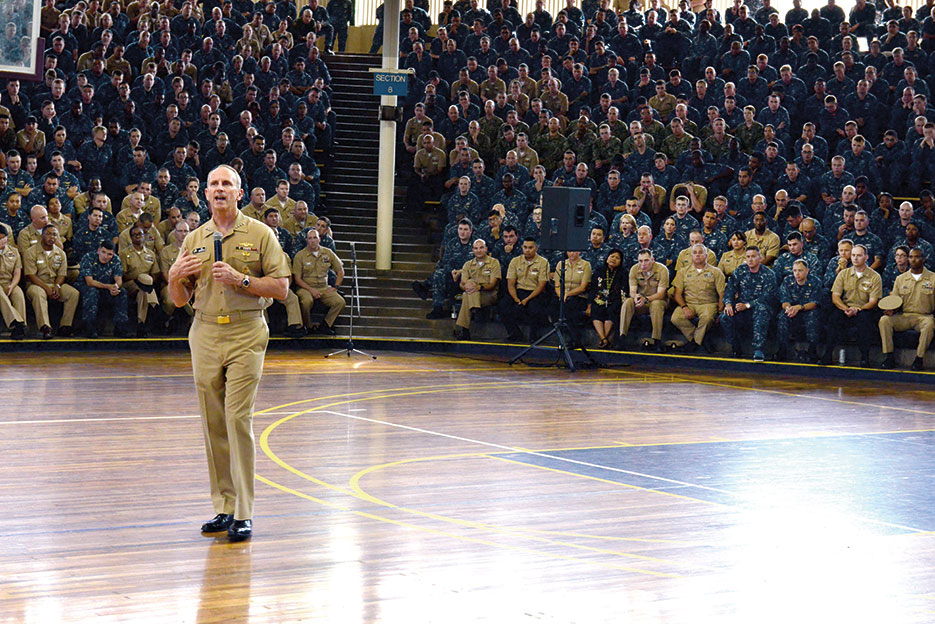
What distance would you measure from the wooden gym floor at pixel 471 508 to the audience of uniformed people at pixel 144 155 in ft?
10.5

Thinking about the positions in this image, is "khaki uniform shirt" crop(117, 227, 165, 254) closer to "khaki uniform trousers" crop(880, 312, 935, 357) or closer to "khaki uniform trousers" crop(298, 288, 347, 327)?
"khaki uniform trousers" crop(298, 288, 347, 327)

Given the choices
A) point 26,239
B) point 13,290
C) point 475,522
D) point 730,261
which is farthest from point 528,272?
point 475,522

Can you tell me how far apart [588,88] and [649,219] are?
425cm

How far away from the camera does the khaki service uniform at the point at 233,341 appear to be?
5.67 meters

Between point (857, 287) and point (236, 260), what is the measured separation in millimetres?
9980

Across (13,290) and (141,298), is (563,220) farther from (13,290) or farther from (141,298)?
(13,290)

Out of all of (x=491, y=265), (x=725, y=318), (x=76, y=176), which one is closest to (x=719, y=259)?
(x=725, y=318)

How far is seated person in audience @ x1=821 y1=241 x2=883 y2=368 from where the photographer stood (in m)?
14.0

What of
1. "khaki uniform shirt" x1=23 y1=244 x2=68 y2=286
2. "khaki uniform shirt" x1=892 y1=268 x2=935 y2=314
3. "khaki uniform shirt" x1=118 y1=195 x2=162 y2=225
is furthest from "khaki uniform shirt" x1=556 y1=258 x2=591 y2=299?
"khaki uniform shirt" x1=23 y1=244 x2=68 y2=286

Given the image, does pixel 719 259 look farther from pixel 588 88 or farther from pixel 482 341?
pixel 588 88

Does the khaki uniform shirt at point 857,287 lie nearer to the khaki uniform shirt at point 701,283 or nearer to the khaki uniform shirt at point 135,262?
the khaki uniform shirt at point 701,283

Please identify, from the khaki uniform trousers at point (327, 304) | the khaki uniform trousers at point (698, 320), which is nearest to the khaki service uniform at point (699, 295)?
the khaki uniform trousers at point (698, 320)

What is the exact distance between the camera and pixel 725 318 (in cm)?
1465

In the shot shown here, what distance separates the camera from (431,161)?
18.0 m
